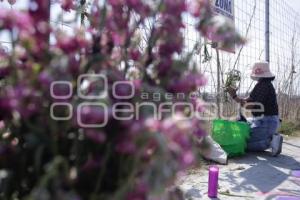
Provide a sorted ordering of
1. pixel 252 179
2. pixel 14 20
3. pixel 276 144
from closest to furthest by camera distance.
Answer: pixel 14 20, pixel 252 179, pixel 276 144

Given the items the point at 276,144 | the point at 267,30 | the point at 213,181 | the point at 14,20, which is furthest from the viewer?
the point at 267,30

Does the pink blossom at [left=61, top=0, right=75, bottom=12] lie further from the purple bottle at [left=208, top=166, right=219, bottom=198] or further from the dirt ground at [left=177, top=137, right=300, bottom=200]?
the purple bottle at [left=208, top=166, right=219, bottom=198]

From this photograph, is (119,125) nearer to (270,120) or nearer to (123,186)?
(123,186)

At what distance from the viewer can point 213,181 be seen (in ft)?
11.9

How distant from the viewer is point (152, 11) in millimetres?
1297

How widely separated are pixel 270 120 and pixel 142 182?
493 centimetres

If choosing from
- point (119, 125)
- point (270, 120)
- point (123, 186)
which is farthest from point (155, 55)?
point (270, 120)

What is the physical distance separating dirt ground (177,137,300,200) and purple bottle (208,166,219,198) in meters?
0.06

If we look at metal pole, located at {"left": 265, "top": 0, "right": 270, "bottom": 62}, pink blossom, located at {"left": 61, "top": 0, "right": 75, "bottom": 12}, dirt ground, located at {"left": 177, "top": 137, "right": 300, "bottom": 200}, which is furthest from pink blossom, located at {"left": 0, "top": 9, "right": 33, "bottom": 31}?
metal pole, located at {"left": 265, "top": 0, "right": 270, "bottom": 62}

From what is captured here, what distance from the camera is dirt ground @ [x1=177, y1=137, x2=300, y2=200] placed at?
3861 millimetres

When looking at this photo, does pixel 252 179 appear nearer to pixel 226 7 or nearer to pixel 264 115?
pixel 264 115

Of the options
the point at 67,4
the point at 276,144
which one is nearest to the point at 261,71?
the point at 276,144

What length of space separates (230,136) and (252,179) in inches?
37.4

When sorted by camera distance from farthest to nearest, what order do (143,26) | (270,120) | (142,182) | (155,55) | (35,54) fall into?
(270,120) → (143,26) → (155,55) → (35,54) → (142,182)
